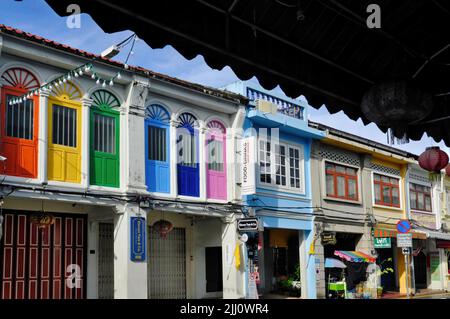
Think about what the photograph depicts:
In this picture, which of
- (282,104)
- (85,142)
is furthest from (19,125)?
(282,104)

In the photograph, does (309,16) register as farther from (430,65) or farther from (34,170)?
(34,170)

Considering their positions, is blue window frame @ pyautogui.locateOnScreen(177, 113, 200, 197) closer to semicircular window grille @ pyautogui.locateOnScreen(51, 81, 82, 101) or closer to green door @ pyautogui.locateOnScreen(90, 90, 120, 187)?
green door @ pyautogui.locateOnScreen(90, 90, 120, 187)

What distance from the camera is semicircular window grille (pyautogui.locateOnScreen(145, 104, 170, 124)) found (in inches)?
637

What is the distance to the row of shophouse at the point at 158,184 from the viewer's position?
45.1ft

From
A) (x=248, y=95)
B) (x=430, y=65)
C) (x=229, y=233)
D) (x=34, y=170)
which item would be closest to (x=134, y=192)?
(x=34, y=170)

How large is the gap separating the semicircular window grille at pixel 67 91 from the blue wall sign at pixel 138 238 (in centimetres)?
350

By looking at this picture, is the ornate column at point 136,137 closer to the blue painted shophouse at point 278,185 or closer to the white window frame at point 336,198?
the blue painted shophouse at point 278,185

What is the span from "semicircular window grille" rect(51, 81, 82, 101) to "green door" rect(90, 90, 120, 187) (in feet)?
1.78

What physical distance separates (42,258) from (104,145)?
332cm

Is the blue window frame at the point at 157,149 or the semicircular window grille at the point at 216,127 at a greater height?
the semicircular window grille at the point at 216,127

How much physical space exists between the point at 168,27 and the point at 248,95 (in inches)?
605

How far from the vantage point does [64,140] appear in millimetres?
14281

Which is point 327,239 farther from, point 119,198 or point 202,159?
point 119,198

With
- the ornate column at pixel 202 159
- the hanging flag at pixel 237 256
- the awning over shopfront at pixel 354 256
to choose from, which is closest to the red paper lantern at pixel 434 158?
the ornate column at pixel 202 159
